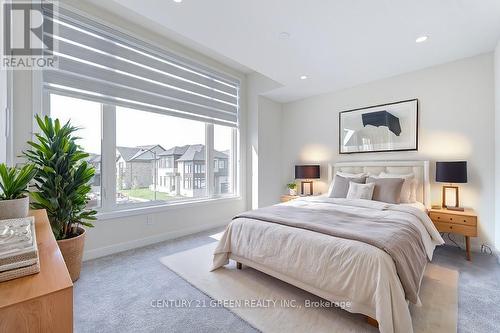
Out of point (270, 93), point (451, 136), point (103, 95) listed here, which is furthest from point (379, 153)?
point (103, 95)

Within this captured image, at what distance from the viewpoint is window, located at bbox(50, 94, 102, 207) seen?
8.49 ft

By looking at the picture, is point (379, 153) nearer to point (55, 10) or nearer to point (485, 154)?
point (485, 154)

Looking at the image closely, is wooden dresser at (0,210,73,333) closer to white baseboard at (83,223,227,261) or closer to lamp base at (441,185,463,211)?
white baseboard at (83,223,227,261)

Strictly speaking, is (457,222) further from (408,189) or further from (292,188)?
(292,188)

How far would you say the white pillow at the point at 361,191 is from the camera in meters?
3.05

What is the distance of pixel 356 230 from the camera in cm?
185

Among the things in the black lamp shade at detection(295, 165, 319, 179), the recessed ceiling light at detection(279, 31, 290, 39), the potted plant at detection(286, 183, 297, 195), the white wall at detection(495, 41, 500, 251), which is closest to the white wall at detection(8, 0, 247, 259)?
the potted plant at detection(286, 183, 297, 195)

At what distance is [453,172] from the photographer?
275 cm

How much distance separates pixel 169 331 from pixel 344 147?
3.59m

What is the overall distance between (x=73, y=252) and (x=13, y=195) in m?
0.94

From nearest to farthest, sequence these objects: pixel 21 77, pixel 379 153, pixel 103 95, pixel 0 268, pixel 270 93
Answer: pixel 0 268 < pixel 21 77 < pixel 103 95 < pixel 379 153 < pixel 270 93

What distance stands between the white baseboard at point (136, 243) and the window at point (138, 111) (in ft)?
1.58

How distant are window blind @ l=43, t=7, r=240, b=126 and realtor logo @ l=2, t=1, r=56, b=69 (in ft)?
0.14

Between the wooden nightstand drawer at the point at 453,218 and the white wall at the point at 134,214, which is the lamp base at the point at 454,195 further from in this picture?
the white wall at the point at 134,214
